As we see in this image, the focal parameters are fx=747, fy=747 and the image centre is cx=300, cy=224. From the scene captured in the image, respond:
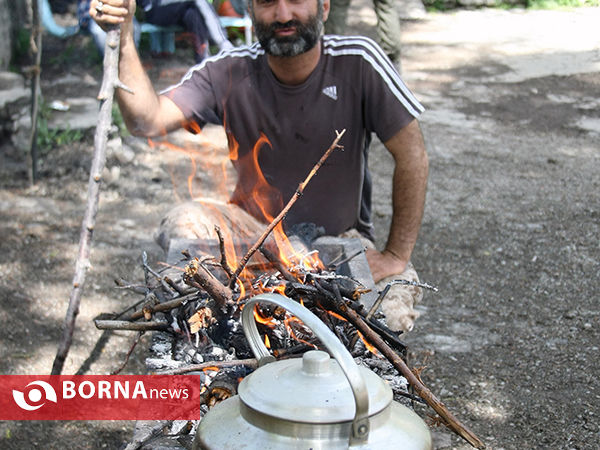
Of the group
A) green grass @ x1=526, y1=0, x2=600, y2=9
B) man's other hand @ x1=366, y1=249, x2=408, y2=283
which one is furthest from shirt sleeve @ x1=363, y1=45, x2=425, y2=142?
green grass @ x1=526, y1=0, x2=600, y2=9

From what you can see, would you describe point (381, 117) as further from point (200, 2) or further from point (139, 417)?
point (200, 2)

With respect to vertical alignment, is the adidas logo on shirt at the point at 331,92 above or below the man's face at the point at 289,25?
below

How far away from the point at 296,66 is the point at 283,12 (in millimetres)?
274

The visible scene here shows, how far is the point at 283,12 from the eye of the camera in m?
3.57

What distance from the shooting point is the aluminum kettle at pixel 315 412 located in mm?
1520

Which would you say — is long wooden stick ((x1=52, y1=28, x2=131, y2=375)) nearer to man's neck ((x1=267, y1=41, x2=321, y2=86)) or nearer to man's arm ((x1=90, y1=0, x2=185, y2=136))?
man's arm ((x1=90, y1=0, x2=185, y2=136))

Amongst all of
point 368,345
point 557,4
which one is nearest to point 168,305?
point 368,345

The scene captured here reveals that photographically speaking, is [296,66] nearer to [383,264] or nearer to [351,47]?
[351,47]

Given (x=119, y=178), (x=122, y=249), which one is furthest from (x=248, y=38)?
(x=122, y=249)

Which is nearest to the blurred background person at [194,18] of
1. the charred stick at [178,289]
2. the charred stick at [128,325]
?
the charred stick at [178,289]

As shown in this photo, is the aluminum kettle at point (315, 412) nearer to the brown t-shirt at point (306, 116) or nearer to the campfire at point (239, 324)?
the campfire at point (239, 324)

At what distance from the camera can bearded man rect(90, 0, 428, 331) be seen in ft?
11.9

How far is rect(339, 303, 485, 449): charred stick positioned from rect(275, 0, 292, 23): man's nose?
1.68 m

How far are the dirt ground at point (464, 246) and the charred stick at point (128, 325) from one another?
0.98 m
